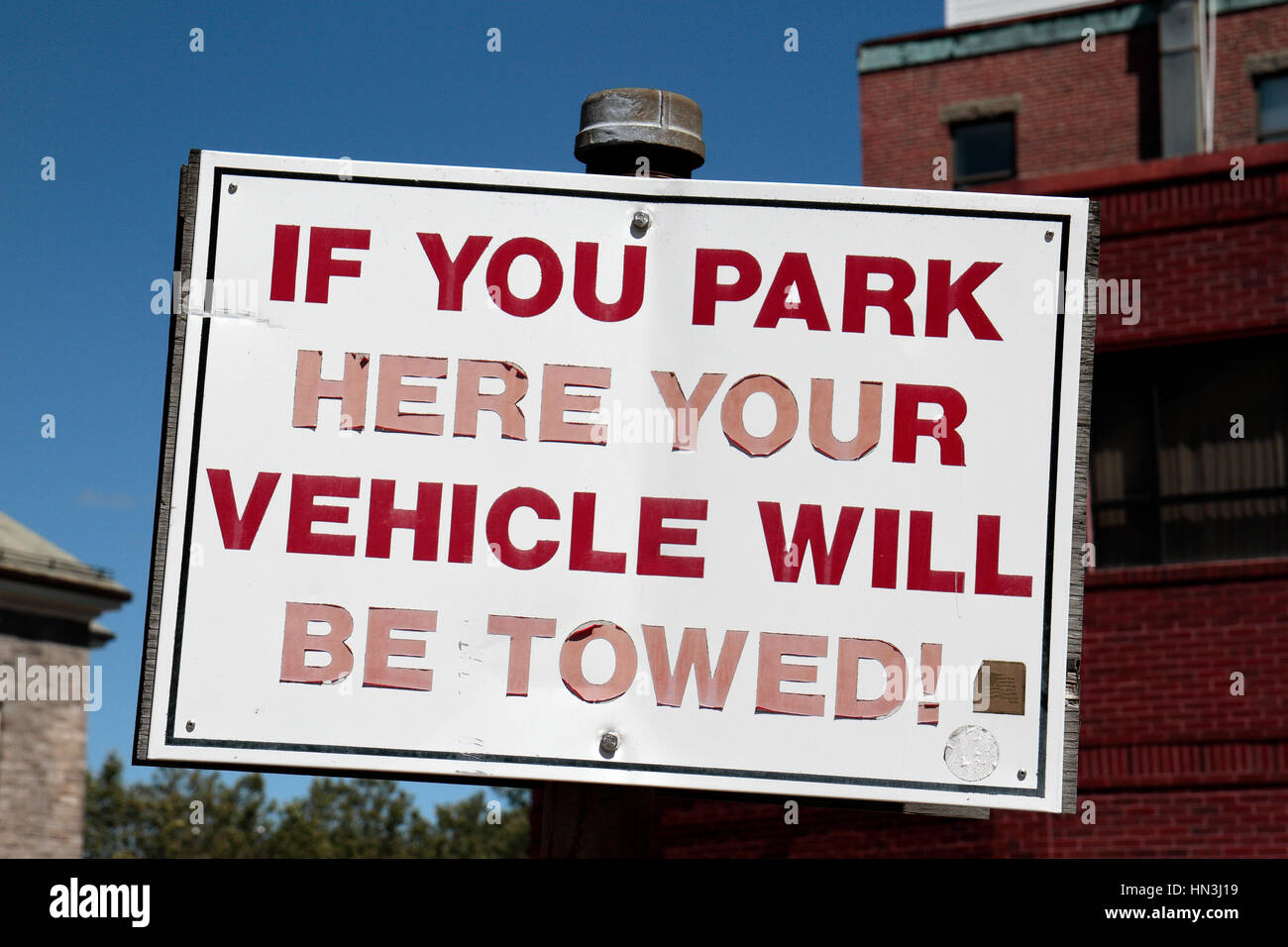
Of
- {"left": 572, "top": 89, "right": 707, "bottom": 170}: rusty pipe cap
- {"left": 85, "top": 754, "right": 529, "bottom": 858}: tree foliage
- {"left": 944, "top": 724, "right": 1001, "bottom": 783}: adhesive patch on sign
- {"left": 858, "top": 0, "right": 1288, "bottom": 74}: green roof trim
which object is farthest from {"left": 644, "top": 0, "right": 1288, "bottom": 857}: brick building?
{"left": 85, "top": 754, "right": 529, "bottom": 858}: tree foliage

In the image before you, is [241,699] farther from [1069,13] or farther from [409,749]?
[1069,13]

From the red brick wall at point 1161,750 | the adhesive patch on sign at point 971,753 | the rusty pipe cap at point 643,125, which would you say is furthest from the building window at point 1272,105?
the adhesive patch on sign at point 971,753

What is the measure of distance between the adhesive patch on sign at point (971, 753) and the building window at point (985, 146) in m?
28.2

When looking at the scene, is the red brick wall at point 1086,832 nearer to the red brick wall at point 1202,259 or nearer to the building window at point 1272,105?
the red brick wall at point 1202,259

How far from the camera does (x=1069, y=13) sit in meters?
30.1

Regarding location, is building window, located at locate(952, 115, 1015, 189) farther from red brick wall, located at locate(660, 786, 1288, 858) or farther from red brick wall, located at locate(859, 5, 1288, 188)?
red brick wall, located at locate(660, 786, 1288, 858)

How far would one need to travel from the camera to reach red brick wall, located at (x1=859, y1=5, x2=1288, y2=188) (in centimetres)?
2816

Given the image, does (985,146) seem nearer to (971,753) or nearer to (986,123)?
(986,123)

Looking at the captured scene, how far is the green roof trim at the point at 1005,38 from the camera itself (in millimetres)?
29125

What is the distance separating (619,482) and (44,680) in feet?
104

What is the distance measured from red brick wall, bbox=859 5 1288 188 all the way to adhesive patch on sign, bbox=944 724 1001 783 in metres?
26.6

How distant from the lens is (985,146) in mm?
30375

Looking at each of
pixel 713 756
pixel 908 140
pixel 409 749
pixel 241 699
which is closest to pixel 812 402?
pixel 713 756
